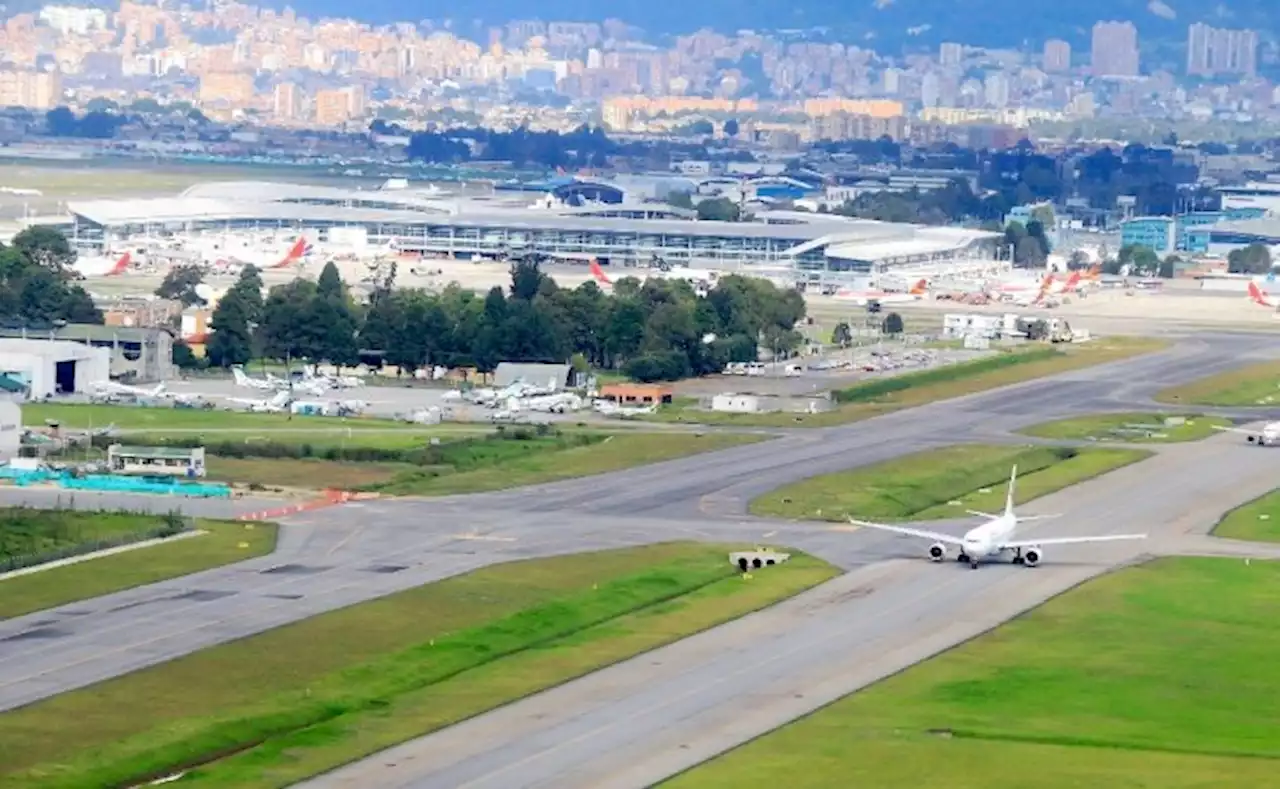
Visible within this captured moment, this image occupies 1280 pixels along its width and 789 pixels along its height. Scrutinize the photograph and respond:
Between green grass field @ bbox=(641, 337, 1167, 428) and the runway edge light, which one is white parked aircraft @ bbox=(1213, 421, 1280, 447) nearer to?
green grass field @ bbox=(641, 337, 1167, 428)

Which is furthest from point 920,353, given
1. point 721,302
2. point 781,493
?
point 781,493

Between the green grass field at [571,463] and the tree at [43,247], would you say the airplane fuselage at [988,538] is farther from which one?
the tree at [43,247]

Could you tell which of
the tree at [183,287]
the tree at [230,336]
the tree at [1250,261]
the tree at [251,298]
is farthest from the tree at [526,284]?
the tree at [1250,261]

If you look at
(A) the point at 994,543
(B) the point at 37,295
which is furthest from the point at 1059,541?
A: (B) the point at 37,295

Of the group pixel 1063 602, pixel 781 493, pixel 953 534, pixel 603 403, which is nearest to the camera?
pixel 1063 602

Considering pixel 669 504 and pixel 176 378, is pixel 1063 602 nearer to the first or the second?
pixel 669 504

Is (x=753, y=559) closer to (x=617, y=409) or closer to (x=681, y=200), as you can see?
(x=617, y=409)
